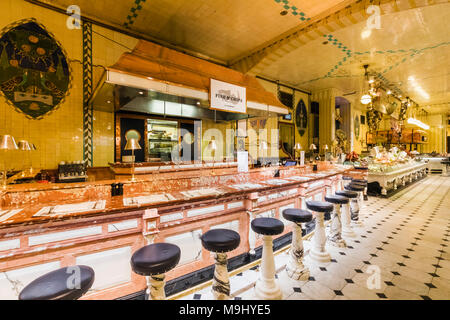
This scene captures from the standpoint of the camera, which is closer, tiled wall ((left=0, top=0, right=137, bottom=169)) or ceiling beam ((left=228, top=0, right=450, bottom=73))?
ceiling beam ((left=228, top=0, right=450, bottom=73))

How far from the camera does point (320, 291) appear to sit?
2305 mm

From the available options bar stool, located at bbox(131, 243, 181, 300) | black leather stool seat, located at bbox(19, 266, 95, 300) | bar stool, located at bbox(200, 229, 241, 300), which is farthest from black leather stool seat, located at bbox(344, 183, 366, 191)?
black leather stool seat, located at bbox(19, 266, 95, 300)

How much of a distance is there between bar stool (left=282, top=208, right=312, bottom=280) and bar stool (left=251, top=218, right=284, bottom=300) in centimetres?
39

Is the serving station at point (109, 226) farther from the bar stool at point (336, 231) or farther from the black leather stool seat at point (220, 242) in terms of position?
the bar stool at point (336, 231)

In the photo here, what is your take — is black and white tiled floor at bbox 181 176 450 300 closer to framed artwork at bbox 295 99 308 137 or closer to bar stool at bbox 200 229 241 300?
bar stool at bbox 200 229 241 300

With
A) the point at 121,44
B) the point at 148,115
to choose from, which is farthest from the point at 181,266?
the point at 121,44

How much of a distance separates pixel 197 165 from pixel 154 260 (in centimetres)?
363

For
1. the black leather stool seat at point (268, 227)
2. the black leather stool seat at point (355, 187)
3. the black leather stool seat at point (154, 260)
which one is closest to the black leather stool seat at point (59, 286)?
the black leather stool seat at point (154, 260)

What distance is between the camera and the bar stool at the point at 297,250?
249cm

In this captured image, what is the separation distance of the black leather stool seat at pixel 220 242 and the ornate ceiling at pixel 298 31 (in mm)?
4658

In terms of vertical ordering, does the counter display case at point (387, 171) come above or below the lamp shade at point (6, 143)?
below

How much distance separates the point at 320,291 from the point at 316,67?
771 cm

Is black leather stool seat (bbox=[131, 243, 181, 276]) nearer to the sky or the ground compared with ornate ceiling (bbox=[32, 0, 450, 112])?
nearer to the ground

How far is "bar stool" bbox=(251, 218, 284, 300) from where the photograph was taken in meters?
2.11
